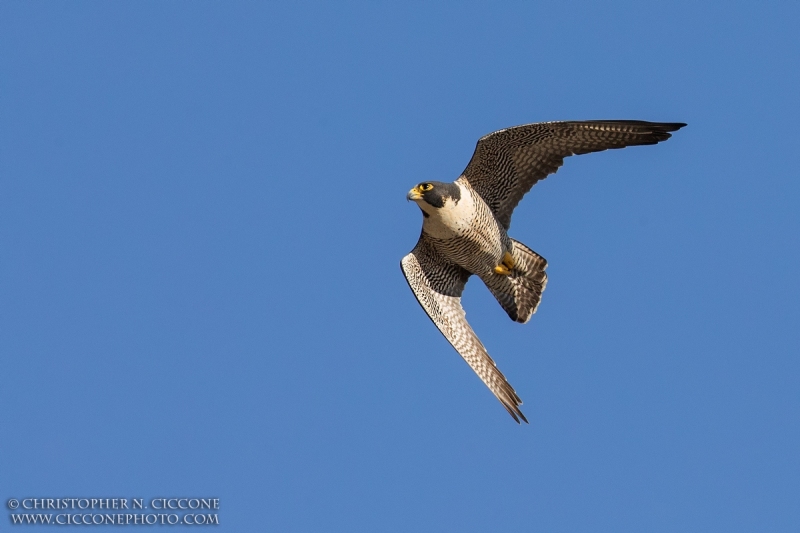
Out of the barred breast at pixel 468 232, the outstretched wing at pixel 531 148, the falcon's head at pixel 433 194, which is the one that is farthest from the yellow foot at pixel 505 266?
the falcon's head at pixel 433 194

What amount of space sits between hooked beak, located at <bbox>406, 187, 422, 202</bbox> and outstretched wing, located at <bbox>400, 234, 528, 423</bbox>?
3.87 ft

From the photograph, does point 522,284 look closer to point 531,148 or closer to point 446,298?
point 446,298

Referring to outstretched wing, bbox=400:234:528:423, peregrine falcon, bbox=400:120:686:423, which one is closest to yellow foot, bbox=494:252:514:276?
peregrine falcon, bbox=400:120:686:423

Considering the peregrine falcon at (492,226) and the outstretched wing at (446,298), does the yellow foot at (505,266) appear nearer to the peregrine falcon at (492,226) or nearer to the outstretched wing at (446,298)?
the peregrine falcon at (492,226)

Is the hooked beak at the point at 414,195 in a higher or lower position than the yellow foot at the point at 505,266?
higher

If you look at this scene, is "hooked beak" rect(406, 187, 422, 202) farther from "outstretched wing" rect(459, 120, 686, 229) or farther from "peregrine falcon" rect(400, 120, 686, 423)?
"outstretched wing" rect(459, 120, 686, 229)

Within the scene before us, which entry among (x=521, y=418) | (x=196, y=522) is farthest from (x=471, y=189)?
(x=196, y=522)


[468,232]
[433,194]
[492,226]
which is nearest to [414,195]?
[433,194]

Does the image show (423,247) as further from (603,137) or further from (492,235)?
(603,137)

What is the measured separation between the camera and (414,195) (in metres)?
17.6

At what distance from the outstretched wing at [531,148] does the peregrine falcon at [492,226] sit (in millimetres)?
13

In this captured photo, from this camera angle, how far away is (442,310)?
1903cm

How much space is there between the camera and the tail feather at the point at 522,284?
1906 centimetres

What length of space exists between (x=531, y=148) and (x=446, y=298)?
2623mm
